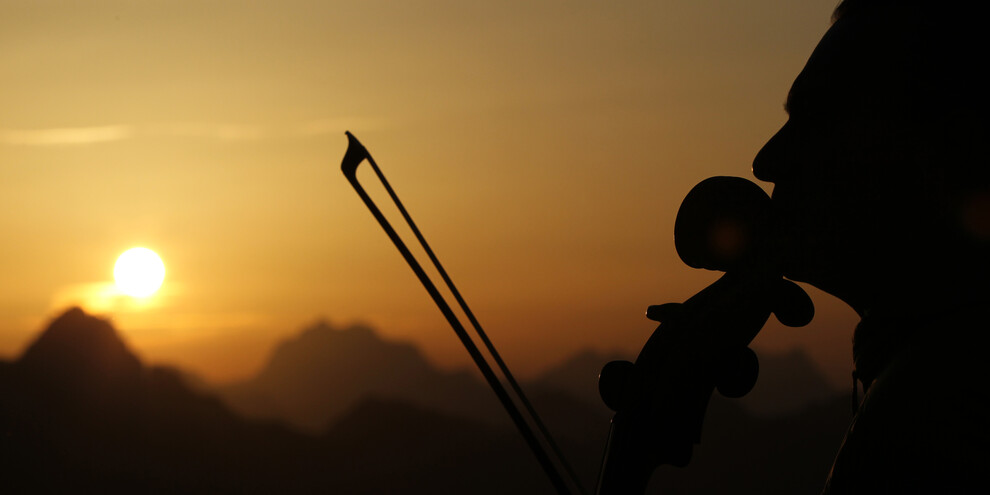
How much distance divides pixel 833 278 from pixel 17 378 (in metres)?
75.4

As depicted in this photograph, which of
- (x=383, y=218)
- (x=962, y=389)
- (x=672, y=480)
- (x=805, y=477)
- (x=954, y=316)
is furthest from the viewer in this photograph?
(x=672, y=480)

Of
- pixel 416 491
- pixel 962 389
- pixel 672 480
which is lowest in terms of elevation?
pixel 672 480

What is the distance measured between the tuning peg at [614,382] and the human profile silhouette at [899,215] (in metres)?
0.51

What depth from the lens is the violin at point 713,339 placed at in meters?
2.42

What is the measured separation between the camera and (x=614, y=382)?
2600mm

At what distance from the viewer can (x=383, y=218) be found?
289 cm

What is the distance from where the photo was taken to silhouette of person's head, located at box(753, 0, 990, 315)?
2.17 meters

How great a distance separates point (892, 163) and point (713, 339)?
593 mm

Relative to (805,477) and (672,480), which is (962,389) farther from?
(672,480)

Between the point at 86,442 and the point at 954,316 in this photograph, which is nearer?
the point at 954,316

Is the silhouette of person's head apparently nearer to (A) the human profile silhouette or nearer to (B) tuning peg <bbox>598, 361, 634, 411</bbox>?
(A) the human profile silhouette

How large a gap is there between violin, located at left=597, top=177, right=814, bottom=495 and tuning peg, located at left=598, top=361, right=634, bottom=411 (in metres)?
0.05

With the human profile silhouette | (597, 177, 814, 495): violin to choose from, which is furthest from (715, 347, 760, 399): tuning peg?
the human profile silhouette

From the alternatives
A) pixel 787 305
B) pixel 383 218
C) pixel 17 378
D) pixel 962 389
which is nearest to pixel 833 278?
pixel 787 305
